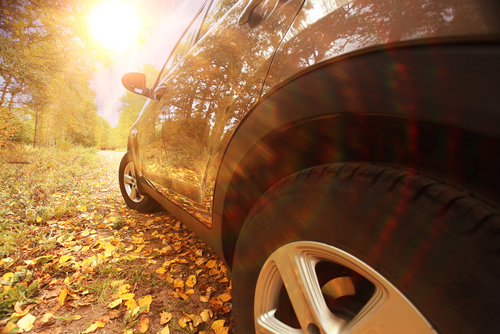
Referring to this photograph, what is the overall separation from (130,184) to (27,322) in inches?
88.4

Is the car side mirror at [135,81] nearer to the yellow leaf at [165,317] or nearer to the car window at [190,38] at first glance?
the car window at [190,38]

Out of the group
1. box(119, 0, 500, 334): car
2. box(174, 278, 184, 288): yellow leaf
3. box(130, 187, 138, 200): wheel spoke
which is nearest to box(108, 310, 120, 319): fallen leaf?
box(174, 278, 184, 288): yellow leaf

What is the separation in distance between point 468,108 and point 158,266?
2389 millimetres

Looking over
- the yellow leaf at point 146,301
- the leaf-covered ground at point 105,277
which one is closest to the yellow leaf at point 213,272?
the leaf-covered ground at point 105,277

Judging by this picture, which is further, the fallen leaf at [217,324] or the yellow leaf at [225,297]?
the yellow leaf at [225,297]

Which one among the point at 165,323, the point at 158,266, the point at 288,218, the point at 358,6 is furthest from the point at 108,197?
the point at 358,6

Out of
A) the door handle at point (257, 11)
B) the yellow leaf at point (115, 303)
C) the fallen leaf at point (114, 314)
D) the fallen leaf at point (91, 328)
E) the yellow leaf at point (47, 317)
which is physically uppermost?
the door handle at point (257, 11)

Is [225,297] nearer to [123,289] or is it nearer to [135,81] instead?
[123,289]

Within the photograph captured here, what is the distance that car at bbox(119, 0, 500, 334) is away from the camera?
0.45 m

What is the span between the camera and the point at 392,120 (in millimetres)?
620

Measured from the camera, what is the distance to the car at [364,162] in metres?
0.45

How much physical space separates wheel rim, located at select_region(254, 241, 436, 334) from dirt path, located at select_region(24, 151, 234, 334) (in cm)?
82

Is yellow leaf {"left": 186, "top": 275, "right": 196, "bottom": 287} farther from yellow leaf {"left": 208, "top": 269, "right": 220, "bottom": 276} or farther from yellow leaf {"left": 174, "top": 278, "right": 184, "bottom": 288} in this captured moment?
yellow leaf {"left": 208, "top": 269, "right": 220, "bottom": 276}

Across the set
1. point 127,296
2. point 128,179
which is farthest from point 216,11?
point 128,179
